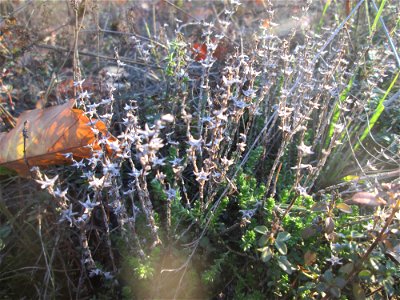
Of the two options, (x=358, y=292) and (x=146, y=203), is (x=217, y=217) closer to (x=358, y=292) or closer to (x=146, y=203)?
(x=146, y=203)

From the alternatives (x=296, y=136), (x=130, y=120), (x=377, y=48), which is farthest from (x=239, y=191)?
(x=377, y=48)

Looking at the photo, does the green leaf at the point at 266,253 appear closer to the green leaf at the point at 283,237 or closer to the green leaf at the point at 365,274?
the green leaf at the point at 283,237

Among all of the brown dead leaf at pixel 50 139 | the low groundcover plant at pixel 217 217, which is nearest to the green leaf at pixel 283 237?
the low groundcover plant at pixel 217 217

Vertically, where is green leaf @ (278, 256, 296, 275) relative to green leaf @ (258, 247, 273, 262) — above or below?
below

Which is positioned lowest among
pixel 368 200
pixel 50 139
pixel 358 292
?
pixel 358 292

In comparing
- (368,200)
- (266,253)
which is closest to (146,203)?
(266,253)

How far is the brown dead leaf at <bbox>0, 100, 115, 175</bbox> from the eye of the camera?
6.40 ft

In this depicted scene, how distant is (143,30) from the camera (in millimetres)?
3945

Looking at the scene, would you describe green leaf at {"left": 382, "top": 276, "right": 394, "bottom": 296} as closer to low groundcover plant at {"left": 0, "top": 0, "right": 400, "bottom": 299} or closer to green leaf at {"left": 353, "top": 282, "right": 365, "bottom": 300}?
low groundcover plant at {"left": 0, "top": 0, "right": 400, "bottom": 299}

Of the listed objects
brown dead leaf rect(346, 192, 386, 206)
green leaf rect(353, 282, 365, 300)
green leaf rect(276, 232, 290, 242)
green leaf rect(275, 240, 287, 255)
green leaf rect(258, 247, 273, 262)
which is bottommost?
green leaf rect(353, 282, 365, 300)

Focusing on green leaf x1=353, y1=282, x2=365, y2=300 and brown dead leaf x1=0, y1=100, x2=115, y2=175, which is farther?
brown dead leaf x1=0, y1=100, x2=115, y2=175

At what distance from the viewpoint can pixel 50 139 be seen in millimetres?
2004

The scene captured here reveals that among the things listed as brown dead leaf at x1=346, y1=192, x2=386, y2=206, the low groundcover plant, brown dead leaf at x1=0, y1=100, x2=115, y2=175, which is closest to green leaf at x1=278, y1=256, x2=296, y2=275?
the low groundcover plant

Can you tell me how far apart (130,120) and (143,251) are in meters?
0.65
